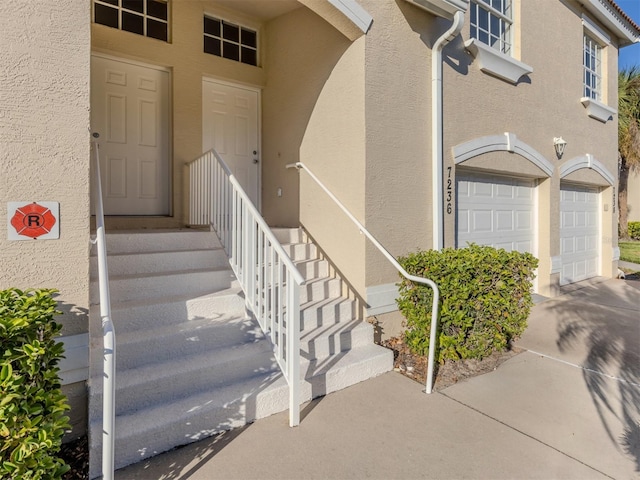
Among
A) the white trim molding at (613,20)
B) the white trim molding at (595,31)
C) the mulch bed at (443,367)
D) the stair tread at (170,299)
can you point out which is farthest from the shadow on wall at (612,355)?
the white trim molding at (613,20)

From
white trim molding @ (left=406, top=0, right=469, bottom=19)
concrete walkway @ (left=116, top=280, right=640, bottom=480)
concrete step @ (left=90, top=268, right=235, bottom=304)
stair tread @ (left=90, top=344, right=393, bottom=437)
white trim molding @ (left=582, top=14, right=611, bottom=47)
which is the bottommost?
concrete walkway @ (left=116, top=280, right=640, bottom=480)

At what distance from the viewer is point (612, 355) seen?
165 inches


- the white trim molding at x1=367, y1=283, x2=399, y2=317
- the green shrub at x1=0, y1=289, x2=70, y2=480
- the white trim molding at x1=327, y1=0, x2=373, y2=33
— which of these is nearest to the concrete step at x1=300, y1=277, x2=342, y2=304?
the white trim molding at x1=367, y1=283, x2=399, y2=317

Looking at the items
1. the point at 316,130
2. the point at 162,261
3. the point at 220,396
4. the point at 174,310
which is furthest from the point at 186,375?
the point at 316,130

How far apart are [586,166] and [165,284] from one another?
7950 millimetres

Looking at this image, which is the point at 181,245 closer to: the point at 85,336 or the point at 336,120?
the point at 85,336

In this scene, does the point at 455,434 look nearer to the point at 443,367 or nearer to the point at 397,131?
the point at 443,367

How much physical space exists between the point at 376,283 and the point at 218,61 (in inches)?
143

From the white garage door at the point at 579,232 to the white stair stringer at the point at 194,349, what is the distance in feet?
18.2

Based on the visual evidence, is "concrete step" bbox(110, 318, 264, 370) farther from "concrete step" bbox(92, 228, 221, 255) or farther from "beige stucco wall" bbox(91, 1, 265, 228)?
"beige stucco wall" bbox(91, 1, 265, 228)

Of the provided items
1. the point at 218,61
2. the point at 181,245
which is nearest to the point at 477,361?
the point at 181,245

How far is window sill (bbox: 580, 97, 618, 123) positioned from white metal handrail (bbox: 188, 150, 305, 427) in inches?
278

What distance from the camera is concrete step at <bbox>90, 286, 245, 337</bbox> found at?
120 inches

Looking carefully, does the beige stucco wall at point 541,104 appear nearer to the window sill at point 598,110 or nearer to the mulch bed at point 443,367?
the window sill at point 598,110
